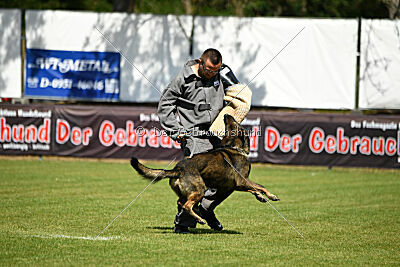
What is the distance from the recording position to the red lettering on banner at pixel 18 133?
66.3ft

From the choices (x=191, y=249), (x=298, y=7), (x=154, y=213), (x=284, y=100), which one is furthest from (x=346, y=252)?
(x=298, y=7)

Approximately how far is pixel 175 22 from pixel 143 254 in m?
17.3

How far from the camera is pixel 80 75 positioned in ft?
77.5

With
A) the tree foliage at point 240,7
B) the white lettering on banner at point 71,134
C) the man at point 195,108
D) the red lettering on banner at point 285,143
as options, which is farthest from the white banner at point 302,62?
the man at point 195,108

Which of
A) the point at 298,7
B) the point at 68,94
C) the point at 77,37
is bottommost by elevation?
the point at 68,94

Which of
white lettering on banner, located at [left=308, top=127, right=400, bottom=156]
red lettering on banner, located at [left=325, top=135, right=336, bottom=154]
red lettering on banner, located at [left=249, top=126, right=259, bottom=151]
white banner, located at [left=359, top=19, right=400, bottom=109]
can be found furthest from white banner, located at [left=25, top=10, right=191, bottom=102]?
red lettering on banner, located at [left=325, top=135, right=336, bottom=154]

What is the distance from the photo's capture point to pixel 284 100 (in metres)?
23.2

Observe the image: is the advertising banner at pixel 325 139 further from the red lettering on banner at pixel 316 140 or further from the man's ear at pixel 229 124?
the man's ear at pixel 229 124

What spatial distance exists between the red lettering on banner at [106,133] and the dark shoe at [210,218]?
37.1ft

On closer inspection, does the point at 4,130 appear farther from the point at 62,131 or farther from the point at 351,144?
the point at 351,144

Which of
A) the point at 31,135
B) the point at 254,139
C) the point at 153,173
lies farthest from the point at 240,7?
the point at 153,173

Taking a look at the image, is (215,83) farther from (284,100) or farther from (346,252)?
(284,100)

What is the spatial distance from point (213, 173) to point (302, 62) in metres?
15.3

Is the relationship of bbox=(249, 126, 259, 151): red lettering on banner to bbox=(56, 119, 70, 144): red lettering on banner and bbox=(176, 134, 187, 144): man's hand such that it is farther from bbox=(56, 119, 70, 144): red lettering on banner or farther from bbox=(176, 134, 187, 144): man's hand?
bbox=(176, 134, 187, 144): man's hand
